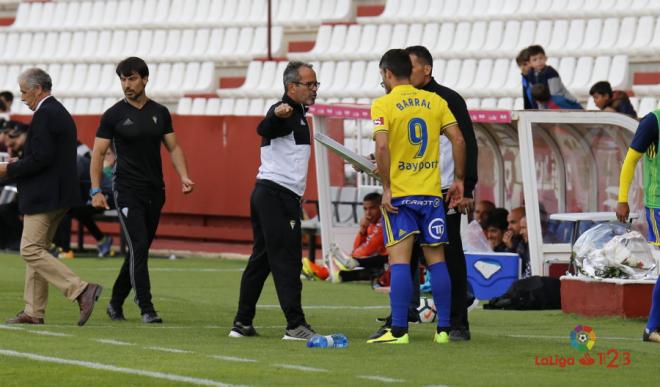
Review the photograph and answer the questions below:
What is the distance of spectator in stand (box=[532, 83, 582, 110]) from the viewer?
18478 millimetres

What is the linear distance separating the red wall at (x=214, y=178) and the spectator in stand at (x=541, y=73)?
6405mm

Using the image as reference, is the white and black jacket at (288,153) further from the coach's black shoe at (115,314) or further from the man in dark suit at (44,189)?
the coach's black shoe at (115,314)

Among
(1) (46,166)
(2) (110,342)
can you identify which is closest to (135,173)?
(1) (46,166)

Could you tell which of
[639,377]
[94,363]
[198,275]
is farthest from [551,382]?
[198,275]

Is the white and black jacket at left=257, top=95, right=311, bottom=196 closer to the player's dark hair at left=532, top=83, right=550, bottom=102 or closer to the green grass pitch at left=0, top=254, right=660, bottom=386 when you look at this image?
the green grass pitch at left=0, top=254, right=660, bottom=386

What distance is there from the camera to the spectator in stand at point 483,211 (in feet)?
58.4

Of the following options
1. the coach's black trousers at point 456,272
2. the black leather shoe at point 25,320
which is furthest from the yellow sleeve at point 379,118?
the black leather shoe at point 25,320

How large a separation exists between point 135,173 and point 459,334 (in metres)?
3.28

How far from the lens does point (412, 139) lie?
1105 centimetres

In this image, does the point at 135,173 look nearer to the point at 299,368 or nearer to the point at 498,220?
the point at 299,368

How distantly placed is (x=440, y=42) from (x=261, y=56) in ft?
13.9

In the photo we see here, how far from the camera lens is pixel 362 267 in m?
19.1

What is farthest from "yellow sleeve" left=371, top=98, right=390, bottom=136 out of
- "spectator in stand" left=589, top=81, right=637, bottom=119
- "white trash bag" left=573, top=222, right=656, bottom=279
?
"spectator in stand" left=589, top=81, right=637, bottom=119

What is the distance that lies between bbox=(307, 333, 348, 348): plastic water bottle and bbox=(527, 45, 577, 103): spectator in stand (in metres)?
8.20
